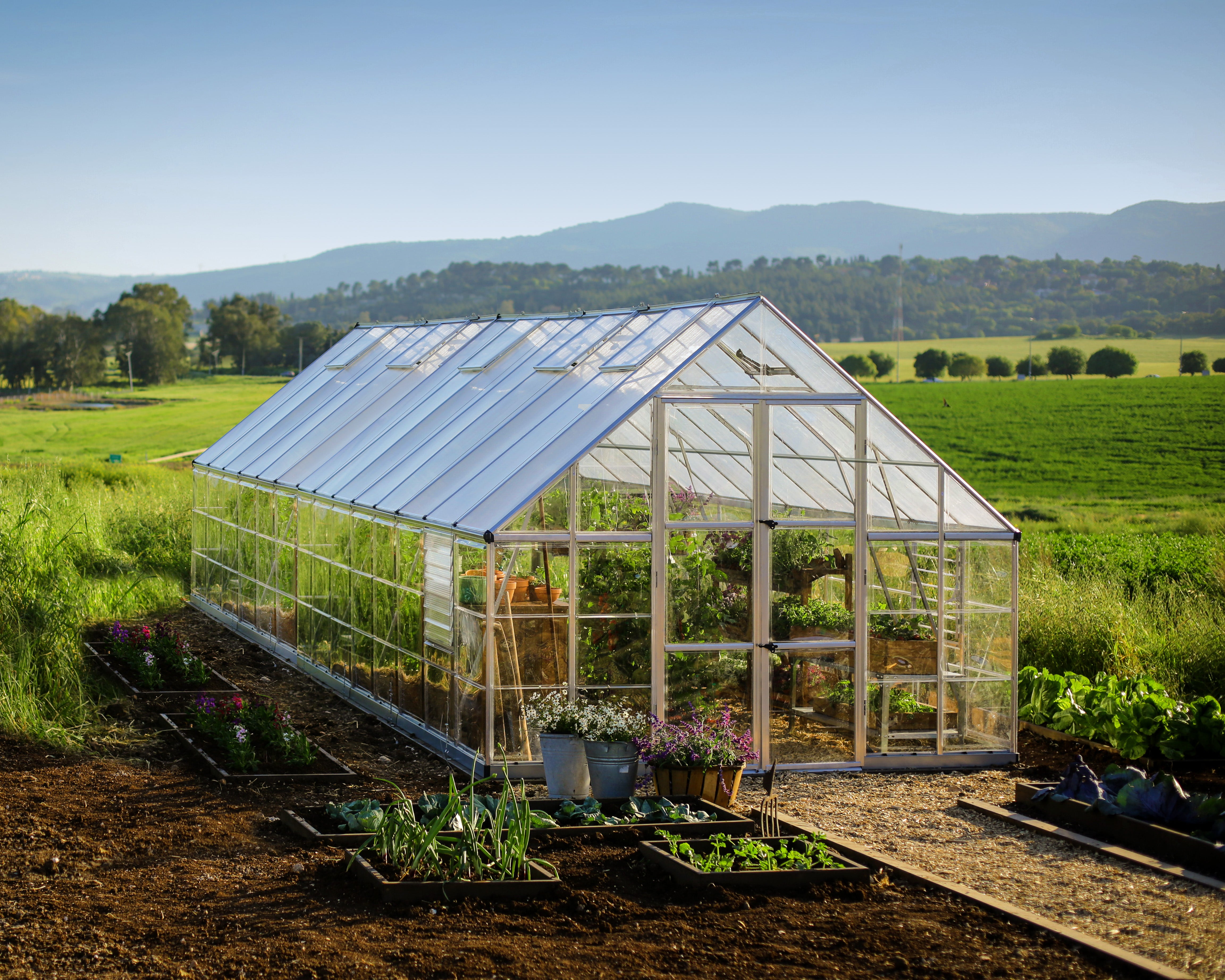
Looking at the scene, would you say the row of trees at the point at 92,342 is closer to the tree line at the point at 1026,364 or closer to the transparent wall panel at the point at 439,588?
the tree line at the point at 1026,364

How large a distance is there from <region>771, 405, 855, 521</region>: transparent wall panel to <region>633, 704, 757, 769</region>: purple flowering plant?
2.07m

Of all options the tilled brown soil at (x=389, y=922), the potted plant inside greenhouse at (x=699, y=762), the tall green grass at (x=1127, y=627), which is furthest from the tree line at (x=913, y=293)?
the tilled brown soil at (x=389, y=922)

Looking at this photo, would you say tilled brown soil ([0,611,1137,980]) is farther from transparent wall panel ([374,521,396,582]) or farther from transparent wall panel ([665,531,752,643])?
transparent wall panel ([374,521,396,582])

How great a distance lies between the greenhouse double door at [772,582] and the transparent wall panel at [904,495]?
9.0 inches

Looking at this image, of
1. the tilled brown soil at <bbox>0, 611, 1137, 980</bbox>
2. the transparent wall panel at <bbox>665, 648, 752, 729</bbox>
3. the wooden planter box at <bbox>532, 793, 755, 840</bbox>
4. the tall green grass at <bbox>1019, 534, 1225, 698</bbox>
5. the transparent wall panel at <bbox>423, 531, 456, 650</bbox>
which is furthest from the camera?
the tall green grass at <bbox>1019, 534, 1225, 698</bbox>

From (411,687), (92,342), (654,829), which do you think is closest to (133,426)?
(92,342)

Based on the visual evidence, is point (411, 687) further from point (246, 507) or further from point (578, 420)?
point (246, 507)

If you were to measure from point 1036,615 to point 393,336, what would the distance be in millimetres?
9115

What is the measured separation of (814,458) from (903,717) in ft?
7.23

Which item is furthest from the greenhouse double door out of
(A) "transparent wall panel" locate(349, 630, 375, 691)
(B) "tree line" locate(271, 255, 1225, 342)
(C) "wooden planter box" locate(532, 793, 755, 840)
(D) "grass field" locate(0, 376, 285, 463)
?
(B) "tree line" locate(271, 255, 1225, 342)

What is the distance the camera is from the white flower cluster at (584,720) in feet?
26.7

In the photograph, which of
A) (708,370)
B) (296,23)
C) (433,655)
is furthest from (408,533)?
(296,23)

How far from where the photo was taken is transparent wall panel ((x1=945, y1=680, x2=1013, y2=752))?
9.50 metres

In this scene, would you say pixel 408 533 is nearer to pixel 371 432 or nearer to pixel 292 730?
pixel 292 730
